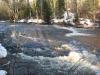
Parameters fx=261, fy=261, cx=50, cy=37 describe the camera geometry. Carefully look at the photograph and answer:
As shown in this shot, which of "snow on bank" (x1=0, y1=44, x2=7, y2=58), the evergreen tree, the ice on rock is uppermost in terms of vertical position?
the evergreen tree

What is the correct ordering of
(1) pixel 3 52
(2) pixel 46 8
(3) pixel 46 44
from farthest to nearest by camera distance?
(2) pixel 46 8, (3) pixel 46 44, (1) pixel 3 52

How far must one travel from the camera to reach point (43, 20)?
355 cm

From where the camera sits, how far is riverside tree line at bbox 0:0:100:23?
11.5ft

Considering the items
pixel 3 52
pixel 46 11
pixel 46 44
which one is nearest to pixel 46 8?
pixel 46 11

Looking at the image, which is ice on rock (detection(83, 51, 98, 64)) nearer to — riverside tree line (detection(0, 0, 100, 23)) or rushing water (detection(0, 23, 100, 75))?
rushing water (detection(0, 23, 100, 75))

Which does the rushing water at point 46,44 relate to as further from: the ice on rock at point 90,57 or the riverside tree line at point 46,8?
the riverside tree line at point 46,8

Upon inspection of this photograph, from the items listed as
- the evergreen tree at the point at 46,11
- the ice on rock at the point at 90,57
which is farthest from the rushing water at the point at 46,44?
the evergreen tree at the point at 46,11

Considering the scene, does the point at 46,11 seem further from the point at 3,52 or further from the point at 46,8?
the point at 3,52

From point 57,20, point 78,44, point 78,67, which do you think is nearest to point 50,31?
point 57,20

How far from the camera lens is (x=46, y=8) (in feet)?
11.6

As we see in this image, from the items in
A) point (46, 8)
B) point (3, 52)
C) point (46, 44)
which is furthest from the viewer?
point (46, 8)

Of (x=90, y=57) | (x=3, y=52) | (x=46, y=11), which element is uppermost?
(x=46, y=11)

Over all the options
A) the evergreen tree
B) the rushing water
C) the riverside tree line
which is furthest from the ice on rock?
the evergreen tree

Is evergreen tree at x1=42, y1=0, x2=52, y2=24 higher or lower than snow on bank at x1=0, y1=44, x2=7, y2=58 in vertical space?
higher
